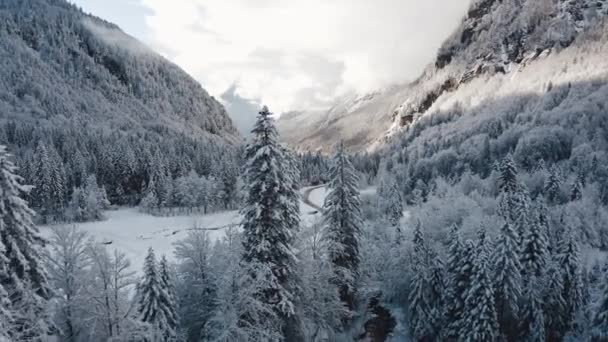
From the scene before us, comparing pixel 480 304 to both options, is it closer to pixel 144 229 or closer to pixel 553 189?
pixel 553 189

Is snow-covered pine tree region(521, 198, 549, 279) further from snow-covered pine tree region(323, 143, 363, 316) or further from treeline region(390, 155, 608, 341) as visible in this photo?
snow-covered pine tree region(323, 143, 363, 316)

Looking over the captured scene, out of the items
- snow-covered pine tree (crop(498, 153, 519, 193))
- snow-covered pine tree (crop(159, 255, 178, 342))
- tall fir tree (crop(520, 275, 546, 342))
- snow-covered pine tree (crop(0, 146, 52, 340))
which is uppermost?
snow-covered pine tree (crop(498, 153, 519, 193))

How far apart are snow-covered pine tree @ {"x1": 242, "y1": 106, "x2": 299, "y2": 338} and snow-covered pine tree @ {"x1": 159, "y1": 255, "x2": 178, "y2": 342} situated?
684cm

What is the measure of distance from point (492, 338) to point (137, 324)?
28738 mm

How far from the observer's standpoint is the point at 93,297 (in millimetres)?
23797

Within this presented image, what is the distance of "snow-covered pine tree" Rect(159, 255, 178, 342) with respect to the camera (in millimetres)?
27844

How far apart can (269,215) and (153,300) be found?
9.97 meters

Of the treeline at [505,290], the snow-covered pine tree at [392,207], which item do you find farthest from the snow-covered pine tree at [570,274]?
the snow-covered pine tree at [392,207]

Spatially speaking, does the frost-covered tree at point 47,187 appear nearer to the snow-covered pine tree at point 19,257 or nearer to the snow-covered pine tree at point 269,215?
the snow-covered pine tree at point 19,257

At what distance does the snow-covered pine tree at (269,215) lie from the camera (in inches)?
957

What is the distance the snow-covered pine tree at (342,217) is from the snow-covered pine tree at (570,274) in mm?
19881

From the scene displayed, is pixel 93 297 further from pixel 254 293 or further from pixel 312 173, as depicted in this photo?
pixel 312 173

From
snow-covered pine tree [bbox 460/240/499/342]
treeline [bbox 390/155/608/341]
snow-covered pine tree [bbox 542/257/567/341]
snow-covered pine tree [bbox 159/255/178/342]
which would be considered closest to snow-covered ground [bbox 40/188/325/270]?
snow-covered pine tree [bbox 159/255/178/342]

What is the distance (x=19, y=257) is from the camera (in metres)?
19.6
